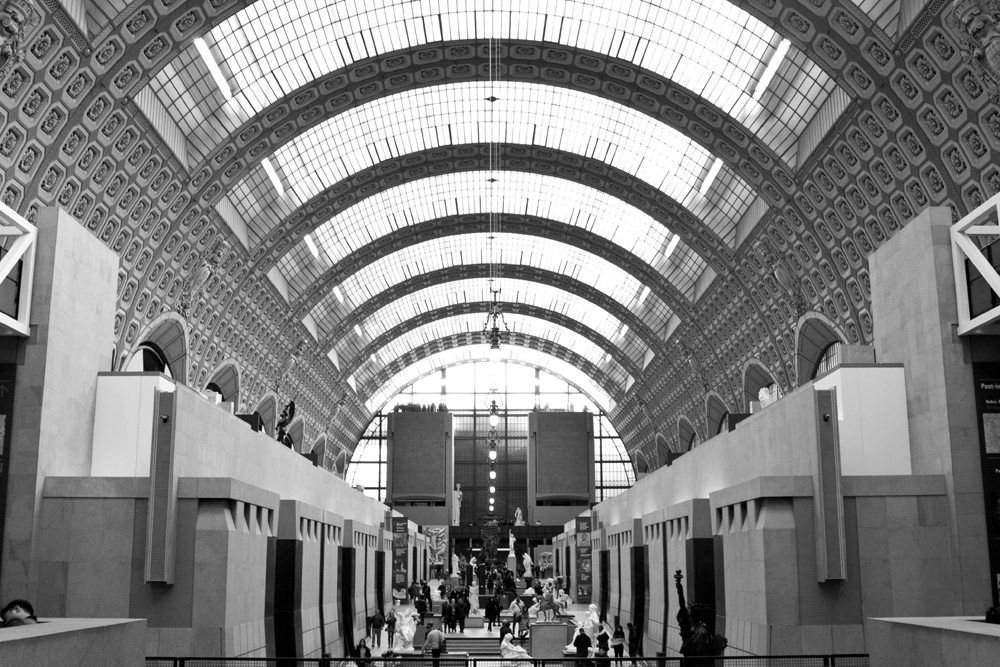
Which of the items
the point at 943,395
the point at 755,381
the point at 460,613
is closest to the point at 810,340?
the point at 755,381

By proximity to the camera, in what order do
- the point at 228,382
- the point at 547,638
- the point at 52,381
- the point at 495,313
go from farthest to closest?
the point at 228,382
the point at 495,313
the point at 547,638
the point at 52,381

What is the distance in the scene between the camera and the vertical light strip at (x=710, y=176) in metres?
41.9

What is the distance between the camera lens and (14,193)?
2627 cm

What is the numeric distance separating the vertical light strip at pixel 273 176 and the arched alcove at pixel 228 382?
28.7 ft

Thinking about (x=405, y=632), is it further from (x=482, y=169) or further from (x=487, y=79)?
(x=482, y=169)

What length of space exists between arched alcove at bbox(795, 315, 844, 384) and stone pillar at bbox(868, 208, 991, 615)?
1858cm

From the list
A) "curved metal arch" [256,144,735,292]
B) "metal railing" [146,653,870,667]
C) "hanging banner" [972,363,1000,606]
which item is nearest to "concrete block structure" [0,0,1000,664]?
"hanging banner" [972,363,1000,606]

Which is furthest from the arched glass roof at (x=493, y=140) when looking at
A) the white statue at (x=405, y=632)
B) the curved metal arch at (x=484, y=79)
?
the white statue at (x=405, y=632)

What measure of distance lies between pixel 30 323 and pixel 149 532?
471cm

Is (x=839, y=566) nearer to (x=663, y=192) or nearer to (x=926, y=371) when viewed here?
(x=926, y=371)

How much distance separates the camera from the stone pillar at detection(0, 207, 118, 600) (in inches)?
715

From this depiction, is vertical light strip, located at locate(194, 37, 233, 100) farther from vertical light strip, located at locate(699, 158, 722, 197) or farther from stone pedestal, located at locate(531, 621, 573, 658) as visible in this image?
stone pedestal, located at locate(531, 621, 573, 658)

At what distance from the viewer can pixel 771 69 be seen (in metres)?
34.5

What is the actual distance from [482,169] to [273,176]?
407 inches
